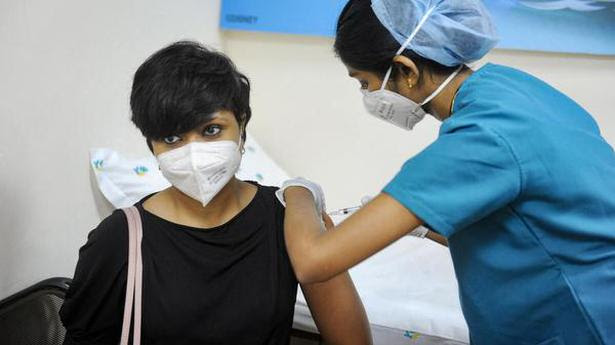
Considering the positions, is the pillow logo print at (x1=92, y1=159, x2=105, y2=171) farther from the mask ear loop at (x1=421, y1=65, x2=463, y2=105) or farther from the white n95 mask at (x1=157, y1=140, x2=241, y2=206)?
the mask ear loop at (x1=421, y1=65, x2=463, y2=105)

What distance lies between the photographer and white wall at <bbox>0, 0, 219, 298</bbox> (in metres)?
1.32

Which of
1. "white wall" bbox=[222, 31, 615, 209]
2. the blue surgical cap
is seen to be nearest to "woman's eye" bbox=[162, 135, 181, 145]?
the blue surgical cap

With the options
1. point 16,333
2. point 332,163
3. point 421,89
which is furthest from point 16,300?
point 332,163

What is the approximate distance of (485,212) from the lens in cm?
80

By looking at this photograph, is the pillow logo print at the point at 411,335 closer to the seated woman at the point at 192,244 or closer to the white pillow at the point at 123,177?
the seated woman at the point at 192,244

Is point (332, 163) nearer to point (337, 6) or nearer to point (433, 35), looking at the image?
point (337, 6)

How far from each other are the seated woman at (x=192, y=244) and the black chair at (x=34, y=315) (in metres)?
0.33

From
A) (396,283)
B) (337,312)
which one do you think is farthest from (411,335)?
(337,312)

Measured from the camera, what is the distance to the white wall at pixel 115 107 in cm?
135

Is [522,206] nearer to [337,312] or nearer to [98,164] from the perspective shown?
[337,312]

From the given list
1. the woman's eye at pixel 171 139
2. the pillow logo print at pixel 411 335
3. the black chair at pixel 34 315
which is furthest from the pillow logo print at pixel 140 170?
the pillow logo print at pixel 411 335

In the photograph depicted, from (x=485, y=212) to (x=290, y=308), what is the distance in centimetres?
52

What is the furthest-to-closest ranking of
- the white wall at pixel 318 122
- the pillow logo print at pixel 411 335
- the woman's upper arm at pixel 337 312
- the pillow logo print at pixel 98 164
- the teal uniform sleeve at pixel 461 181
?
the white wall at pixel 318 122, the pillow logo print at pixel 98 164, the pillow logo print at pixel 411 335, the woman's upper arm at pixel 337 312, the teal uniform sleeve at pixel 461 181

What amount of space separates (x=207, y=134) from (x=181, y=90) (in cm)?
10
